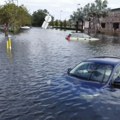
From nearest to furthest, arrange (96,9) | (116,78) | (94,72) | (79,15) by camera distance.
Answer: (116,78) < (94,72) < (96,9) < (79,15)

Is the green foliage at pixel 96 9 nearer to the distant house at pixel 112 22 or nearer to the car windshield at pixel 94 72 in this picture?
the distant house at pixel 112 22

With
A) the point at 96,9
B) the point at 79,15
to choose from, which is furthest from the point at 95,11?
the point at 79,15

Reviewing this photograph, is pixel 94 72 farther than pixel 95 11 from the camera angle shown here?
No

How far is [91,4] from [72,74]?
102 metres

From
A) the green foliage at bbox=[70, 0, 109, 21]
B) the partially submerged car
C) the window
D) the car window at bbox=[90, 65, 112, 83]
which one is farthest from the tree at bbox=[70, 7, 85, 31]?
the car window at bbox=[90, 65, 112, 83]

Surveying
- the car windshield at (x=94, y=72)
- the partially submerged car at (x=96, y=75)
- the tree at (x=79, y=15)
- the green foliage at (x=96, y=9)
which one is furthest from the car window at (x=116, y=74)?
the tree at (x=79, y=15)

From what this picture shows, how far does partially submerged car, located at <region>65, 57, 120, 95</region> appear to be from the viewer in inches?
469

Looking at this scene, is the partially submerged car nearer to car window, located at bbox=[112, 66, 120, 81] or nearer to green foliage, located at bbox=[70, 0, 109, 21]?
car window, located at bbox=[112, 66, 120, 81]

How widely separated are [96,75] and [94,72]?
6.5 inches

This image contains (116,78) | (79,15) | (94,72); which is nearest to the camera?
(116,78)

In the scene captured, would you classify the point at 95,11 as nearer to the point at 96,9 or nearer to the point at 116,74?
the point at 96,9

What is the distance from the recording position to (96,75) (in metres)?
12.4

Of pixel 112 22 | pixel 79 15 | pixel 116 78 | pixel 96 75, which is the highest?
pixel 79 15

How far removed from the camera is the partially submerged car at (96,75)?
39.1 ft
